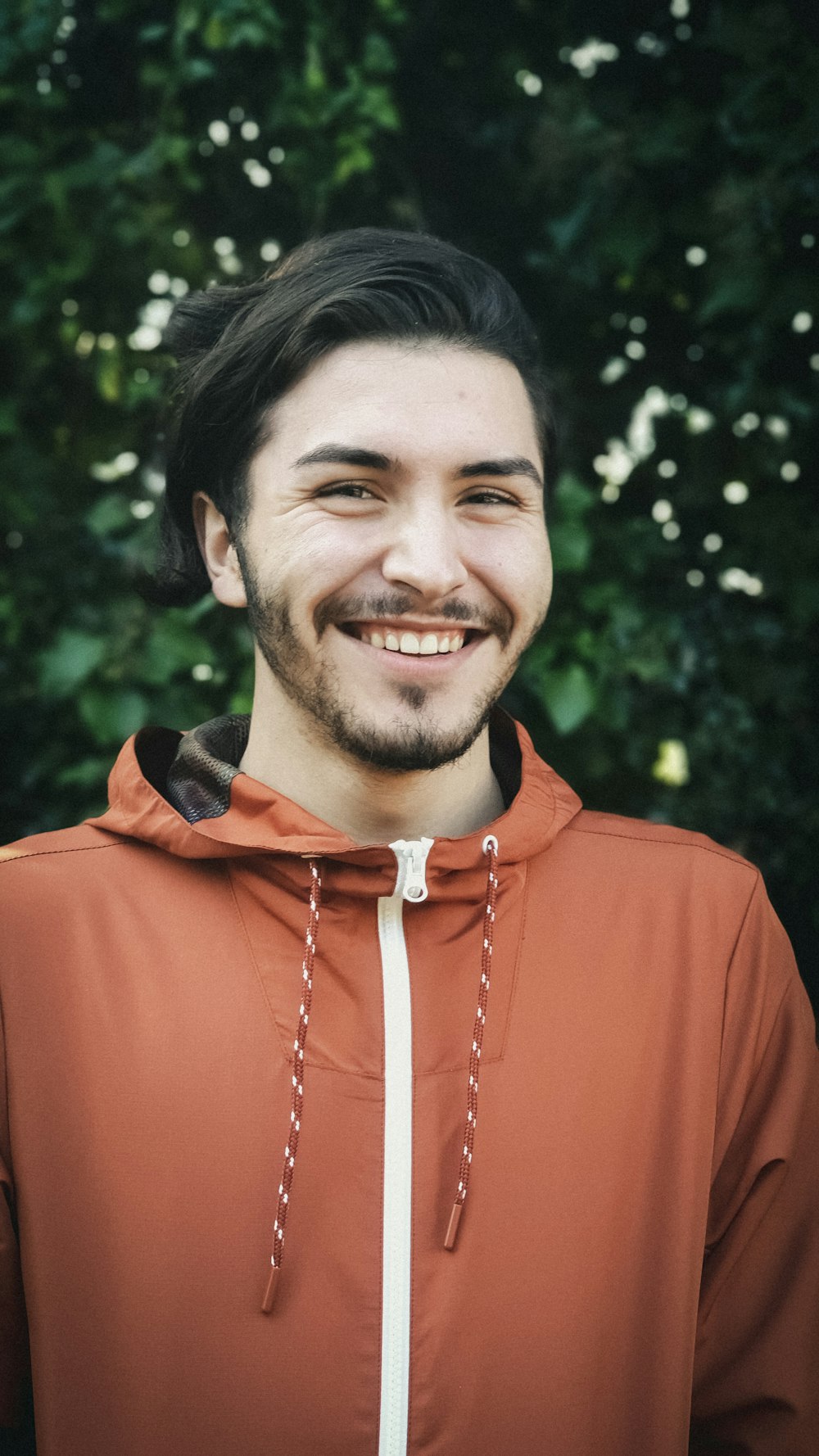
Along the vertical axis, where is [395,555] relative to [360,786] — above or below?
above

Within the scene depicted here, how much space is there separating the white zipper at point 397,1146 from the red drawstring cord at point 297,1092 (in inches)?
3.6

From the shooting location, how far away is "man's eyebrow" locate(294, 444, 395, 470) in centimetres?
165

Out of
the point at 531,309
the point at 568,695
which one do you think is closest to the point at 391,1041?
the point at 568,695

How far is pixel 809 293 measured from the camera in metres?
2.38

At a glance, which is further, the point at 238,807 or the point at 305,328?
the point at 305,328

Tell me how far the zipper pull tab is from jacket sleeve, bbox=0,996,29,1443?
1.77 feet

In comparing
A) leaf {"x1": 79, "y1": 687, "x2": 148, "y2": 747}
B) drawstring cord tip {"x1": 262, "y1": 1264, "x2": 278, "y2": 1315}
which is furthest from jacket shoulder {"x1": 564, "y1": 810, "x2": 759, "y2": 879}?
leaf {"x1": 79, "y1": 687, "x2": 148, "y2": 747}

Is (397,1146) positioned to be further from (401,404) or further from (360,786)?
(401,404)

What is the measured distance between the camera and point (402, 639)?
168cm

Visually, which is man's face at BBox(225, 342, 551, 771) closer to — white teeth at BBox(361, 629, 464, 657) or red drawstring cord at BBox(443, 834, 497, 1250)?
white teeth at BBox(361, 629, 464, 657)

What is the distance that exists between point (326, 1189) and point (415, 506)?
0.88 meters

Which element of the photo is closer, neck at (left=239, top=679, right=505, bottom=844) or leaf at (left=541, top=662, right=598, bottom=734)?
neck at (left=239, top=679, right=505, bottom=844)

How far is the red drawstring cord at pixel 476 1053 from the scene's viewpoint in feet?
4.83

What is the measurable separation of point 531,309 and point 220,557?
3.89ft
